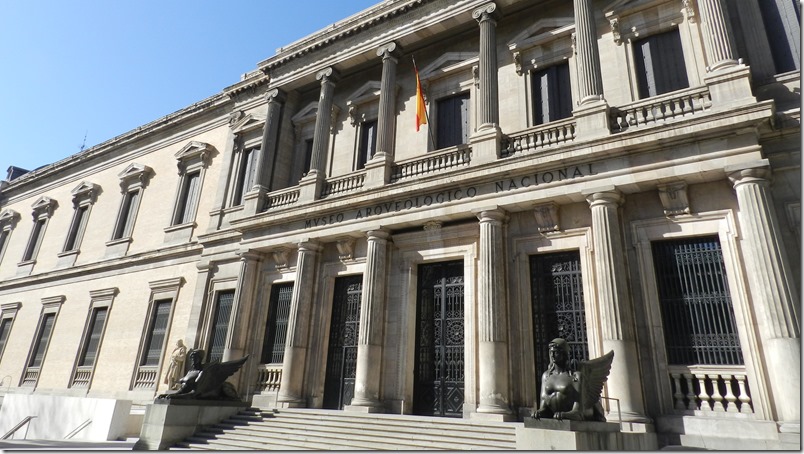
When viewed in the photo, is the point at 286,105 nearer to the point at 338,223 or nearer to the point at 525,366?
the point at 338,223

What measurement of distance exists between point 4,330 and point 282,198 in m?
20.5

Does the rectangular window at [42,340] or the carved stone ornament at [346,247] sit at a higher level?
the carved stone ornament at [346,247]

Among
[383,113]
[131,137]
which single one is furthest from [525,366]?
[131,137]

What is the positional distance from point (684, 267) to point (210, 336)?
1412 cm

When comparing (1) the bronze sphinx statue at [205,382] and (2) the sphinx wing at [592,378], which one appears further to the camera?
(1) the bronze sphinx statue at [205,382]

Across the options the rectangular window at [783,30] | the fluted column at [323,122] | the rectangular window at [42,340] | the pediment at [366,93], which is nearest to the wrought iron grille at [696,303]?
the rectangular window at [783,30]

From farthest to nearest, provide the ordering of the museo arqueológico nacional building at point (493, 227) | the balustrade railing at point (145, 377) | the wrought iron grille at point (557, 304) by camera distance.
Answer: the balustrade railing at point (145, 377), the wrought iron grille at point (557, 304), the museo arqueológico nacional building at point (493, 227)

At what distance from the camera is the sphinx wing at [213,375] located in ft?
39.3

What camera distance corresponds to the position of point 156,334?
18.2 meters

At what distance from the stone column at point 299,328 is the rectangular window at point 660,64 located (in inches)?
388

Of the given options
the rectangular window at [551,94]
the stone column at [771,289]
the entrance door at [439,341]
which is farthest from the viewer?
the rectangular window at [551,94]

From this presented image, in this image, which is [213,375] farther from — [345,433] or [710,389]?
[710,389]

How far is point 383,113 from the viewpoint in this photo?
1423 cm

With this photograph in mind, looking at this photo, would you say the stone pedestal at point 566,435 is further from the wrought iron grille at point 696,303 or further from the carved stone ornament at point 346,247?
the carved stone ornament at point 346,247
